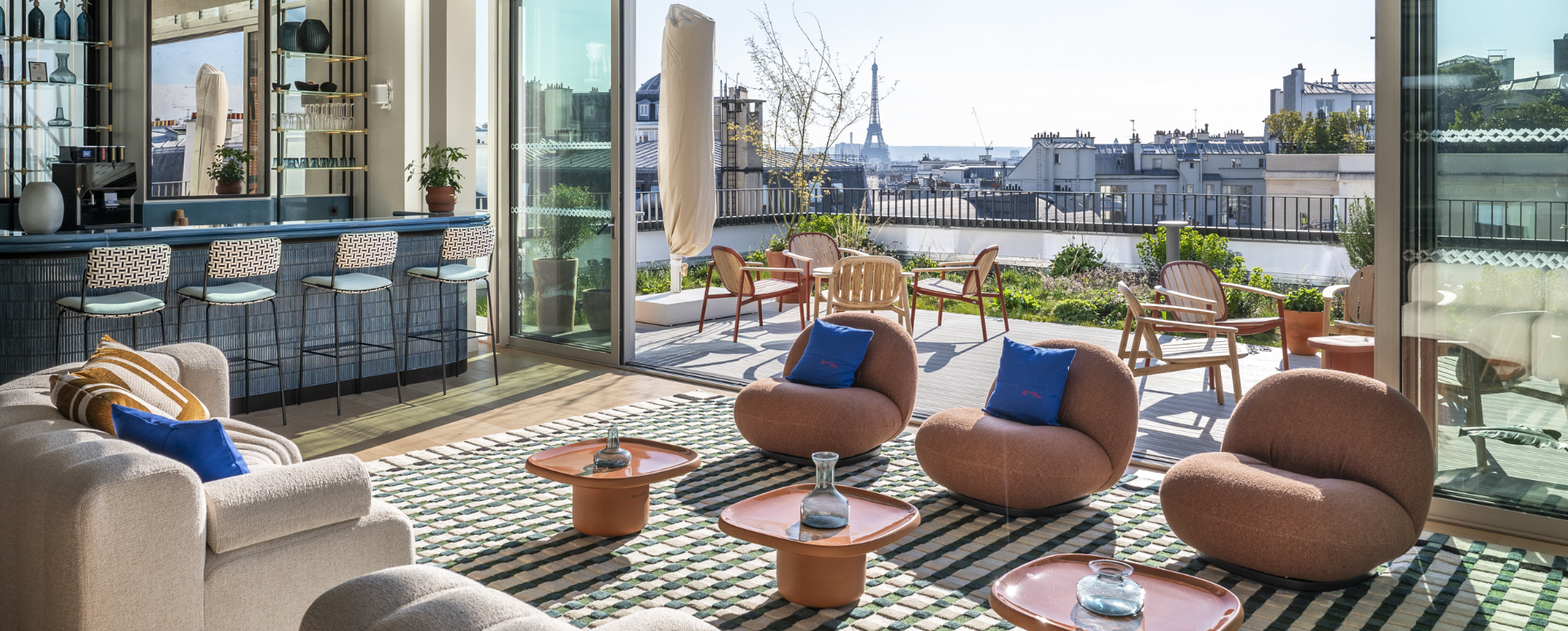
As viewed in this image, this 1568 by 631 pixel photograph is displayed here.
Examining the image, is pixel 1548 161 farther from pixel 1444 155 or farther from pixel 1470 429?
pixel 1470 429

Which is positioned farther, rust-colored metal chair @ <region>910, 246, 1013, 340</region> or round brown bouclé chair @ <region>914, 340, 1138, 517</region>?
rust-colored metal chair @ <region>910, 246, 1013, 340</region>

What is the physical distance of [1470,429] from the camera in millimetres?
4215

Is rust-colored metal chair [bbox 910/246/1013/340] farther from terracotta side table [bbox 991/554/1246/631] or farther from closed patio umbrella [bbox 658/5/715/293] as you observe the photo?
terracotta side table [bbox 991/554/1246/631]

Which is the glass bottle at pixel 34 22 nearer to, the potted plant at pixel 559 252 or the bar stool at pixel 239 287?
the bar stool at pixel 239 287

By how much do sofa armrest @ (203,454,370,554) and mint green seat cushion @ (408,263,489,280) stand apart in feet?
13.4

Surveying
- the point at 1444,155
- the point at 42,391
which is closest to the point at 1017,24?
the point at 1444,155

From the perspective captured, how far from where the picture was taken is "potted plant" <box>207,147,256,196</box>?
25.4 ft

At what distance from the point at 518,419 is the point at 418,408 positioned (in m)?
0.73

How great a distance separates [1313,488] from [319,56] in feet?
23.7

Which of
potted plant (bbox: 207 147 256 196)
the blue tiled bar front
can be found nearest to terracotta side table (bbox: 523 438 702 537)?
the blue tiled bar front

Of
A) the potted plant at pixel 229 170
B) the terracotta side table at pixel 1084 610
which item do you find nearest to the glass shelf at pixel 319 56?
the potted plant at pixel 229 170

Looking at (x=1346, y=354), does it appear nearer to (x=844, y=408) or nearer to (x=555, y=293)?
(x=844, y=408)

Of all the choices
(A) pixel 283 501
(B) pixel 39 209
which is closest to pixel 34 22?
(B) pixel 39 209

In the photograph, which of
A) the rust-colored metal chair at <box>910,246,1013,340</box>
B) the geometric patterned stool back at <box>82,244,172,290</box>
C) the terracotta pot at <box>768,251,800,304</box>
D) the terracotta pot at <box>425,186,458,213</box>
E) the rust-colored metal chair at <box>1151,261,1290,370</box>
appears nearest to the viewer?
the geometric patterned stool back at <box>82,244,172,290</box>
